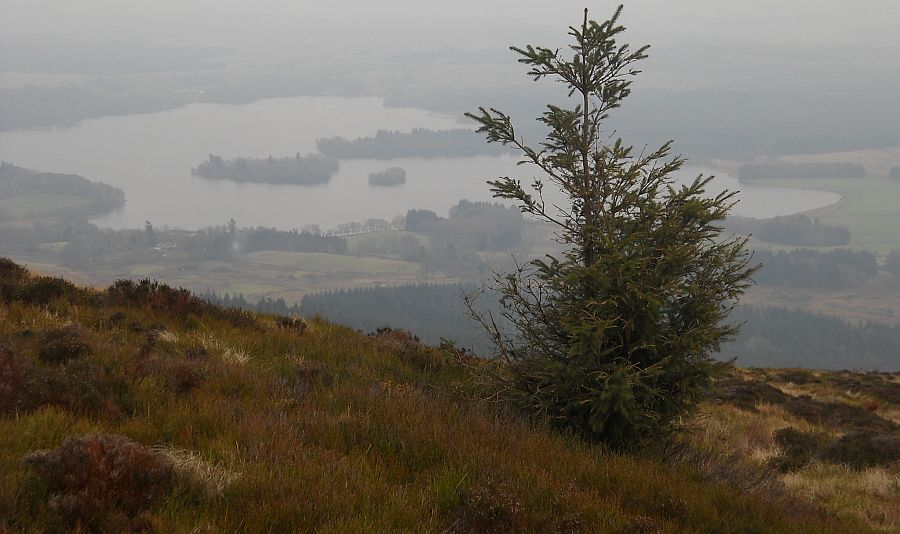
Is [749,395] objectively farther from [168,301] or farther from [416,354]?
[168,301]

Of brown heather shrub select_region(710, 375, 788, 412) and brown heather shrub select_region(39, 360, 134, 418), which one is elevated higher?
brown heather shrub select_region(39, 360, 134, 418)

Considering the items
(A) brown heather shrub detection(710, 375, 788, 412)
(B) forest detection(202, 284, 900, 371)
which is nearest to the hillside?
(A) brown heather shrub detection(710, 375, 788, 412)

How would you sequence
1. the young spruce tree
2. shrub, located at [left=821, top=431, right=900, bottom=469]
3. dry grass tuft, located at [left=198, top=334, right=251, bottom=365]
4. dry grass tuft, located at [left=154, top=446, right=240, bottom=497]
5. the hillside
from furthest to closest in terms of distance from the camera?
shrub, located at [left=821, top=431, right=900, bottom=469] < dry grass tuft, located at [left=198, top=334, right=251, bottom=365] < the young spruce tree < dry grass tuft, located at [left=154, top=446, right=240, bottom=497] < the hillside

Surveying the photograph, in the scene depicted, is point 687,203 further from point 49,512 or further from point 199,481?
point 49,512

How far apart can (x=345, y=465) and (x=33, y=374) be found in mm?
2831

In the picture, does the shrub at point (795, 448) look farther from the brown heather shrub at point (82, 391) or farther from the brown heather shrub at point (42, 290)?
the brown heather shrub at point (42, 290)

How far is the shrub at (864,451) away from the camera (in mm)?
12516

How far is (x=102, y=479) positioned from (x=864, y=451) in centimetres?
1456

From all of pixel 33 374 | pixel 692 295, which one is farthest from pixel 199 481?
pixel 692 295

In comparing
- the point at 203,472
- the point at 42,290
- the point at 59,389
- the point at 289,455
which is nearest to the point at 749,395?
the point at 289,455

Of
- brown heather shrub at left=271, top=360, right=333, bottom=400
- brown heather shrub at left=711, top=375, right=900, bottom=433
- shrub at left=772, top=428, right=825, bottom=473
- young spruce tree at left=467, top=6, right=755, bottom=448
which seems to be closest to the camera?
brown heather shrub at left=271, top=360, right=333, bottom=400

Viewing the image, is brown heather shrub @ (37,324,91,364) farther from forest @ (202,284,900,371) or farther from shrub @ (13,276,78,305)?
forest @ (202,284,900,371)

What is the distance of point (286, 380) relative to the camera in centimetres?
731

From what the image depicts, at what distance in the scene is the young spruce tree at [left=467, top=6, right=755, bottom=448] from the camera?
24.4ft
